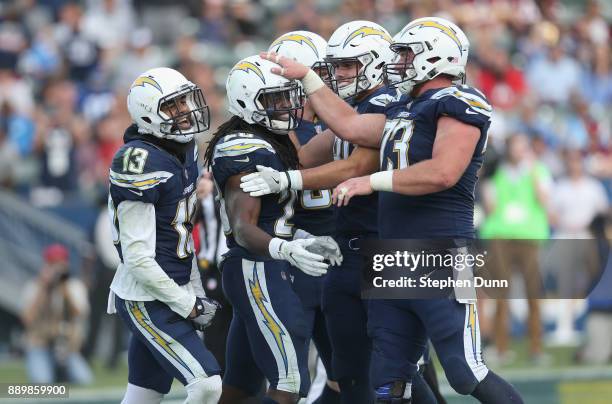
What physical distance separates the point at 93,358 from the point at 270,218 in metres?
6.18

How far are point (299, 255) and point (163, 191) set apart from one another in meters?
0.75

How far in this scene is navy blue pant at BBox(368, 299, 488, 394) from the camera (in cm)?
587

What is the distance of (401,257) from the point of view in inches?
241

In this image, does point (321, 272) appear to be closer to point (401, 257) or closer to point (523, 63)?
point (401, 257)

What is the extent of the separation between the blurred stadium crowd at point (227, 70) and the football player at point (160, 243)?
546 centimetres

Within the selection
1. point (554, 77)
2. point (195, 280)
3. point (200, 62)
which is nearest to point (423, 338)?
point (195, 280)

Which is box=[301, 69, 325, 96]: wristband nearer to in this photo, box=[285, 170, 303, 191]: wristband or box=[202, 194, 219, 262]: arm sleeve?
box=[285, 170, 303, 191]: wristband

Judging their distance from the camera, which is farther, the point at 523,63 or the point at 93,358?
the point at 523,63

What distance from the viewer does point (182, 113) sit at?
6258 millimetres

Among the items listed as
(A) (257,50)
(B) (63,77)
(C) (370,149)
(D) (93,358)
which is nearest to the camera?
(C) (370,149)

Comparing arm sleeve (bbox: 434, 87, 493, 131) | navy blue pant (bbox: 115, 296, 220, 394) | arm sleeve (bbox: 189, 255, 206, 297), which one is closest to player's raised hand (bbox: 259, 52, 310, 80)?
arm sleeve (bbox: 434, 87, 493, 131)

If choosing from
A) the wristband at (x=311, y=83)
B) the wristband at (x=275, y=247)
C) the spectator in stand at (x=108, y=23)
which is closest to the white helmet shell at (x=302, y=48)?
the wristband at (x=311, y=83)

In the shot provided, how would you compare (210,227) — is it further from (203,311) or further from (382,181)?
(382,181)

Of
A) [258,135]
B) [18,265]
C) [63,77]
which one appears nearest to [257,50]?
[63,77]
